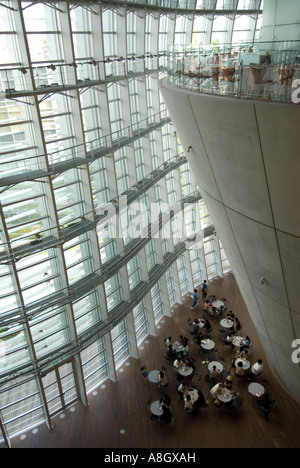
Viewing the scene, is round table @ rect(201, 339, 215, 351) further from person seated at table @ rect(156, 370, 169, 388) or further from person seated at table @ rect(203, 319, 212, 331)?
person seated at table @ rect(156, 370, 169, 388)

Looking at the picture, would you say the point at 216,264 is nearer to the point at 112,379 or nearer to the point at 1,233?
the point at 112,379

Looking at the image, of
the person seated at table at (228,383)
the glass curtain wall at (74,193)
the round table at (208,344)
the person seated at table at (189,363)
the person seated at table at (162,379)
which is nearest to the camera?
the glass curtain wall at (74,193)

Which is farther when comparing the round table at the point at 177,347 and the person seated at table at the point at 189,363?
the round table at the point at 177,347

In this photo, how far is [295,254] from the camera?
7840 mm

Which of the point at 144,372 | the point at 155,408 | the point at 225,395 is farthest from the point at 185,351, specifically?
the point at 155,408

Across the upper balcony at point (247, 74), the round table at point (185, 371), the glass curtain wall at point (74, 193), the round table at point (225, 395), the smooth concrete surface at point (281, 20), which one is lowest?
the round table at point (185, 371)

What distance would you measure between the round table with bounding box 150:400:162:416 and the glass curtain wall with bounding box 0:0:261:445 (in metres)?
2.79

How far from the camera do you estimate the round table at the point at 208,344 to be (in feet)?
53.4

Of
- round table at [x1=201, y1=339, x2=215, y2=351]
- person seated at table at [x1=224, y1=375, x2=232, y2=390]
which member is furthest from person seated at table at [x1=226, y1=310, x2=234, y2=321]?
person seated at table at [x1=224, y1=375, x2=232, y2=390]

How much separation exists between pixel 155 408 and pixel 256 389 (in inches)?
148

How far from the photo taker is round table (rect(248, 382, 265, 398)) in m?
13.7

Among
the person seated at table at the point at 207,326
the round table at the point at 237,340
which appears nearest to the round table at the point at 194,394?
the round table at the point at 237,340

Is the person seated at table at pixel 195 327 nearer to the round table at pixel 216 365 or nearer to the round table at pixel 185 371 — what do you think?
the round table at pixel 216 365

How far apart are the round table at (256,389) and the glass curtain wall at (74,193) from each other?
17.5ft
